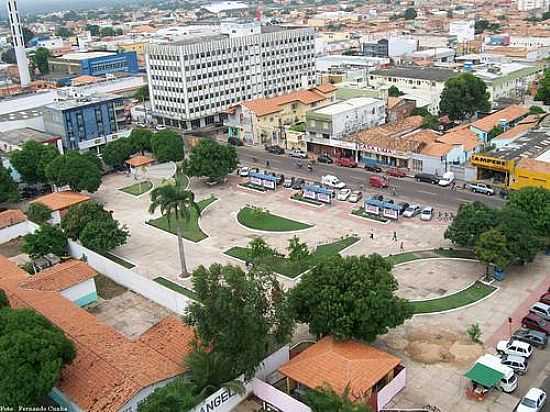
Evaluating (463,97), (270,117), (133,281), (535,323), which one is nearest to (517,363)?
(535,323)

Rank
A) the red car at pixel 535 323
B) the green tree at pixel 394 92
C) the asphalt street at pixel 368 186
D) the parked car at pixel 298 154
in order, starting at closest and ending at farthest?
the red car at pixel 535 323 < the asphalt street at pixel 368 186 < the parked car at pixel 298 154 < the green tree at pixel 394 92

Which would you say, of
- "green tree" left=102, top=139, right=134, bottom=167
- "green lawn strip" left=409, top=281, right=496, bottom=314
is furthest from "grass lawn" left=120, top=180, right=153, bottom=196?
"green lawn strip" left=409, top=281, right=496, bottom=314

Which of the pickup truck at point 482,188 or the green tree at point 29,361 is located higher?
the green tree at point 29,361

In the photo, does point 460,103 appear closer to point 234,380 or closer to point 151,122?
point 151,122

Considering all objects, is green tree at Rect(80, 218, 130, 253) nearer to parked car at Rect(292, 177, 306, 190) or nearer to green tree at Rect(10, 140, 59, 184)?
green tree at Rect(10, 140, 59, 184)

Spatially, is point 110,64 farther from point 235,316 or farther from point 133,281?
point 235,316

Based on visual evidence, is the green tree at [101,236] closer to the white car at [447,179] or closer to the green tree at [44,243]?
the green tree at [44,243]

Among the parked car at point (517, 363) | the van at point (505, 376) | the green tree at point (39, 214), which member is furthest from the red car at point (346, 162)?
the van at point (505, 376)
